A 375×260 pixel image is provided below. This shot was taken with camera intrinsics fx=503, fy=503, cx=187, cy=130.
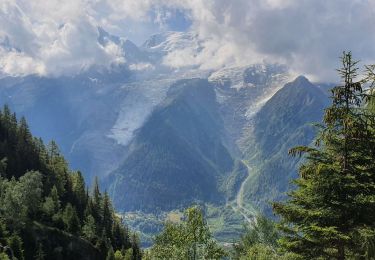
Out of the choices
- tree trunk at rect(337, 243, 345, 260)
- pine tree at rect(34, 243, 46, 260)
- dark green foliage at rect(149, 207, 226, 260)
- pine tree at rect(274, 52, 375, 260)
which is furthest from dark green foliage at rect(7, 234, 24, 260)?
tree trunk at rect(337, 243, 345, 260)

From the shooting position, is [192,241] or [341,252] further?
[192,241]

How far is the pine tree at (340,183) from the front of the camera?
29.0 m

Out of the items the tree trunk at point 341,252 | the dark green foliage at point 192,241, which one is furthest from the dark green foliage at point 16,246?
the tree trunk at point 341,252

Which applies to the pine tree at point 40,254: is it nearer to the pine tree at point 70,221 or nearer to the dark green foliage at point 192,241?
the pine tree at point 70,221

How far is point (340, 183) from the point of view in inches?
1160

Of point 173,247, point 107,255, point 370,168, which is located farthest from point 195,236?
point 107,255

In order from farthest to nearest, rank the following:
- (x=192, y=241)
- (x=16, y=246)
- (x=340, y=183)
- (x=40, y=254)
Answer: (x=40, y=254), (x=16, y=246), (x=192, y=241), (x=340, y=183)

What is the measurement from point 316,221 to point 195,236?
22.8 metres

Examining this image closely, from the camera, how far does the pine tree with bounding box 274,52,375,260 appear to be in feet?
95.2

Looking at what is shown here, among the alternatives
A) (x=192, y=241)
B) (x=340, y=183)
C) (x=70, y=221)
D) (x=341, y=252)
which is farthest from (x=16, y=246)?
(x=340, y=183)

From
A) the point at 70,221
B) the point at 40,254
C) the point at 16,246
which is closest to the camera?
the point at 16,246

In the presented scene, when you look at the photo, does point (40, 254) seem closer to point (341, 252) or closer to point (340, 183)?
point (341, 252)

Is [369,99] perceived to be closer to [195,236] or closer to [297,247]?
[297,247]

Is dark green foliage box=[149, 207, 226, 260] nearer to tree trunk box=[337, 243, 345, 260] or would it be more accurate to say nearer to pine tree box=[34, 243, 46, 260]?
tree trunk box=[337, 243, 345, 260]
